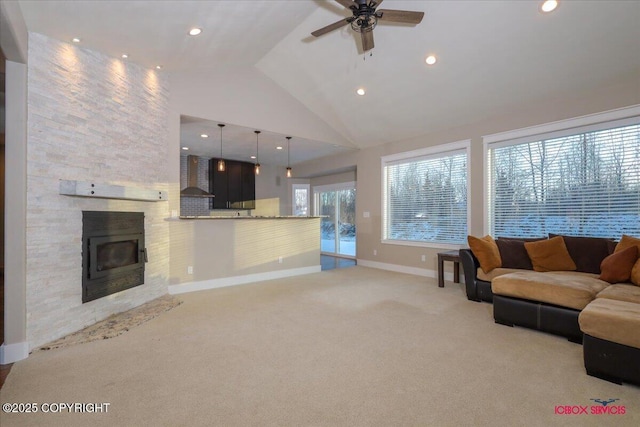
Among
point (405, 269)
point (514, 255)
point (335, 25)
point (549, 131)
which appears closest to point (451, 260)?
point (514, 255)

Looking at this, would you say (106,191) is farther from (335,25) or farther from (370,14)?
(370,14)

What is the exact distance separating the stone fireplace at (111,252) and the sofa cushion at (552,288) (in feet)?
14.3

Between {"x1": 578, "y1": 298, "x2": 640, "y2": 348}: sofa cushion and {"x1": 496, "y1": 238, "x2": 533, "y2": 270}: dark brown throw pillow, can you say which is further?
{"x1": 496, "y1": 238, "x2": 533, "y2": 270}: dark brown throw pillow

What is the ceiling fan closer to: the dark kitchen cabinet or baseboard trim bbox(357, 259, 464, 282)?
baseboard trim bbox(357, 259, 464, 282)

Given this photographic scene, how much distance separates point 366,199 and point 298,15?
163 inches

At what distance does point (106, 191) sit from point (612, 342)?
15.4ft

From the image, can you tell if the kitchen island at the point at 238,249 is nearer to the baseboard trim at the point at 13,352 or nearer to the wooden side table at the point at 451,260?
the baseboard trim at the point at 13,352

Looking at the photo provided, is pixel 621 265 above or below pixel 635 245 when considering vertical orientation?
below

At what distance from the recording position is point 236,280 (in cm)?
530

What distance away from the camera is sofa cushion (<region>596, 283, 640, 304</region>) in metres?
2.68

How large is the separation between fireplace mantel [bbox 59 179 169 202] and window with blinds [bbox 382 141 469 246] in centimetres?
460

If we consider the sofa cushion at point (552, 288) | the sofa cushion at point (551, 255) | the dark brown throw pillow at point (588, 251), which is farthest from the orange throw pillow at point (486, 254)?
the dark brown throw pillow at point (588, 251)

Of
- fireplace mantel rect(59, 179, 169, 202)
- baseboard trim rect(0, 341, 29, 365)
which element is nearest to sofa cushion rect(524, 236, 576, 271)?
fireplace mantel rect(59, 179, 169, 202)

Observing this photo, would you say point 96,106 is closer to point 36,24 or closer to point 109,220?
point 36,24
